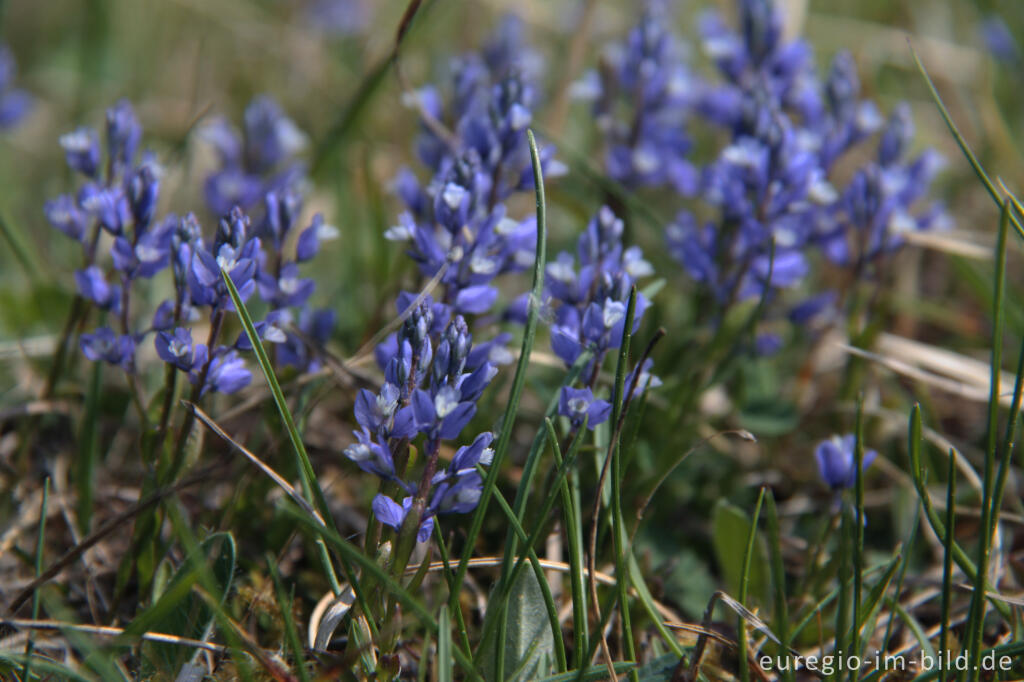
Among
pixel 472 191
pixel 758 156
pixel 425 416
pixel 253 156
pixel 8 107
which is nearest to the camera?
pixel 425 416

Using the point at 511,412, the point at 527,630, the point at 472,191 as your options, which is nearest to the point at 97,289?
the point at 472,191

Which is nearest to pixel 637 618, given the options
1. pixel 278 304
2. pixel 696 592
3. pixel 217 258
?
pixel 696 592

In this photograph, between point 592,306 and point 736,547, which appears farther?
point 736,547

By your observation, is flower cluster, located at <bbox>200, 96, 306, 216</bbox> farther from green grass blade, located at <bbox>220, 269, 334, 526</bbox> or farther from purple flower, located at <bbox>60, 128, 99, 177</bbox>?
green grass blade, located at <bbox>220, 269, 334, 526</bbox>

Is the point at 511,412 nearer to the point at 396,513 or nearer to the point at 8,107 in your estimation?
the point at 396,513

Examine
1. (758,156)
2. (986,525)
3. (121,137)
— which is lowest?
(986,525)

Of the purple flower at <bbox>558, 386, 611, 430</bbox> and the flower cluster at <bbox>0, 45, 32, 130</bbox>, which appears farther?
the flower cluster at <bbox>0, 45, 32, 130</bbox>

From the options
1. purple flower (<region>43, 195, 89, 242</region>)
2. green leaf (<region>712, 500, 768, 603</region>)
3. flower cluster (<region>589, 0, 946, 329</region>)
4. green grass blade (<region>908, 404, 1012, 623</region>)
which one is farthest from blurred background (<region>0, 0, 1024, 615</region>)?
green grass blade (<region>908, 404, 1012, 623</region>)

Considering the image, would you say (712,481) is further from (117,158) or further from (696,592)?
(117,158)
